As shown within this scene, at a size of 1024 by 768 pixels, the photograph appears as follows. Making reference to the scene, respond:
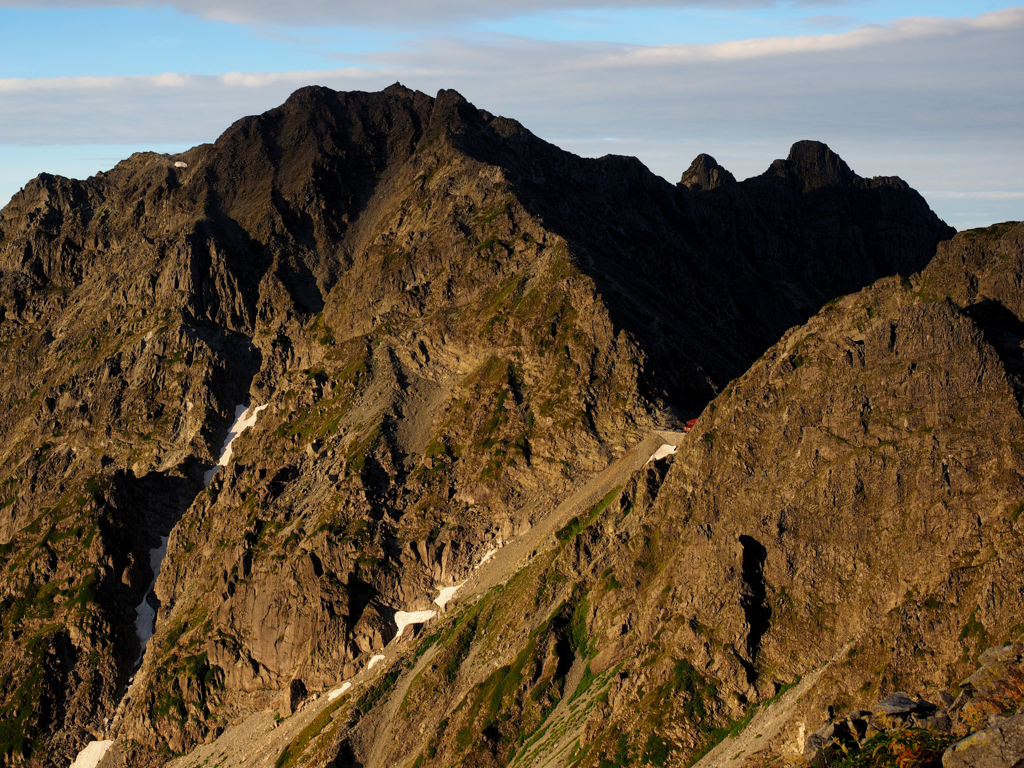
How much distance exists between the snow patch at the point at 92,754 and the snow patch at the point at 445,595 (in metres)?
64.1

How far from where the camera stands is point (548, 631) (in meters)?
152

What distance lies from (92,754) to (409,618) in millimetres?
63159

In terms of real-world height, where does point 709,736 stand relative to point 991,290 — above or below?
below

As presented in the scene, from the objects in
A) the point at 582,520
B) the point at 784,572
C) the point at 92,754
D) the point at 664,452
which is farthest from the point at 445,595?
the point at 92,754

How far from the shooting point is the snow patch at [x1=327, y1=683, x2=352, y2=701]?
568 feet

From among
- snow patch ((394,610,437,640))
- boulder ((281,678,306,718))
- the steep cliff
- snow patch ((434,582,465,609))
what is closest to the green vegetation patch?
the steep cliff

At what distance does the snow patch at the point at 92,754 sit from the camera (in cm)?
19238

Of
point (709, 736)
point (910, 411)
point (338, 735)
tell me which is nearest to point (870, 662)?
point (709, 736)

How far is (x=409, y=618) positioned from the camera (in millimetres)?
179250

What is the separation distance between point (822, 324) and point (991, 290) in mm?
20667

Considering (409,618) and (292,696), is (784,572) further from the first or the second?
(292,696)

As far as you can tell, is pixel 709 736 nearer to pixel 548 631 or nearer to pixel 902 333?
pixel 548 631

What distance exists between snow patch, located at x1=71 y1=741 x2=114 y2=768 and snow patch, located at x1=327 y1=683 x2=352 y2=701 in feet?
152

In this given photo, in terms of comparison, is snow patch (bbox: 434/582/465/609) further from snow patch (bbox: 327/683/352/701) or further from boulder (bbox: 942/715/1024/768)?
boulder (bbox: 942/715/1024/768)
